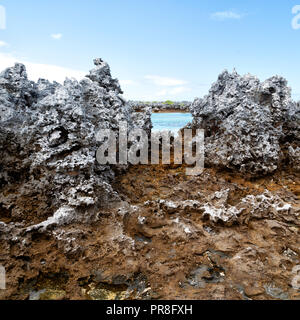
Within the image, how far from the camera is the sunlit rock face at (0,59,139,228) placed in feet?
12.9

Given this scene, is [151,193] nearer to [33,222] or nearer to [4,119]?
[33,222]

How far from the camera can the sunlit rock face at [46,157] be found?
3.92 metres

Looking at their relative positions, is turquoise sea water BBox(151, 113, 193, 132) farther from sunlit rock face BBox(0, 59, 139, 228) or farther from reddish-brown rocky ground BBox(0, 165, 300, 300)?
reddish-brown rocky ground BBox(0, 165, 300, 300)

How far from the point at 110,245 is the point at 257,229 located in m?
2.12

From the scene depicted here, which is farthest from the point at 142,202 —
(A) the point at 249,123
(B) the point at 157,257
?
(A) the point at 249,123

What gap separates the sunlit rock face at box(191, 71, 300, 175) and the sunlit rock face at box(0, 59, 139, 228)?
2557 mm

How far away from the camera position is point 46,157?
4.05 m

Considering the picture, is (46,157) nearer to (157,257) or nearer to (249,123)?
(157,257)

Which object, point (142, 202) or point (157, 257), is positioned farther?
point (142, 202)

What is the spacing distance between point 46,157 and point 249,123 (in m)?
3.83

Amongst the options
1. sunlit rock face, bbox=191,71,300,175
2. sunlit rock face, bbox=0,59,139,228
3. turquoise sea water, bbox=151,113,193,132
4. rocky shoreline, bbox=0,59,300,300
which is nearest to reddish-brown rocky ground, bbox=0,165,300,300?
rocky shoreline, bbox=0,59,300,300

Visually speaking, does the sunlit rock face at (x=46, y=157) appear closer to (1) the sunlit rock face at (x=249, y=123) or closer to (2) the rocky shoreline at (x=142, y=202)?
(2) the rocky shoreline at (x=142, y=202)

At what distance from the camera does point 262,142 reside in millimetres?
5285

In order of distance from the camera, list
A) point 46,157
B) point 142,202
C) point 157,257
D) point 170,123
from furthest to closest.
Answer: point 170,123
point 142,202
point 46,157
point 157,257
